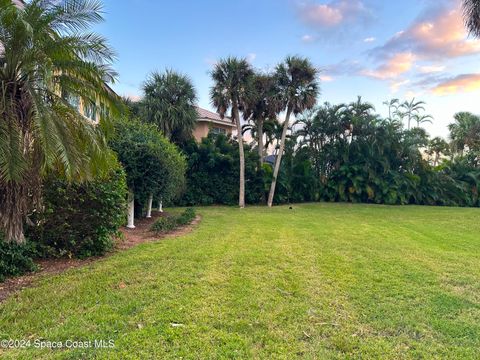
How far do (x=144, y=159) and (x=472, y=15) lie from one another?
10511 millimetres

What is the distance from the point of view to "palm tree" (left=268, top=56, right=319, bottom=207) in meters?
17.1

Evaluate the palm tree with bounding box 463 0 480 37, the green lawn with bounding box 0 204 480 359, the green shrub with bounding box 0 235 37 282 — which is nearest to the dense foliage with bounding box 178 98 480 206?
the palm tree with bounding box 463 0 480 37

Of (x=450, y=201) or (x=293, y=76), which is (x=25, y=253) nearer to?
(x=293, y=76)

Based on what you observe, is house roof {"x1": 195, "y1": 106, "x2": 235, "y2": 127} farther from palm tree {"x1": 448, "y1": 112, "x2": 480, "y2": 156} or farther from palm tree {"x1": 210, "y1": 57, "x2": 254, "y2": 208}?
palm tree {"x1": 448, "y1": 112, "x2": 480, "y2": 156}

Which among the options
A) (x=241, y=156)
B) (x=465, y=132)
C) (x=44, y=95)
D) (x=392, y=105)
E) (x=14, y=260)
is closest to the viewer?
(x=44, y=95)

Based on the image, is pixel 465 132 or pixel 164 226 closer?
pixel 164 226

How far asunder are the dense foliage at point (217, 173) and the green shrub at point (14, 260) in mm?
13753

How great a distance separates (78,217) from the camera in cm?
607

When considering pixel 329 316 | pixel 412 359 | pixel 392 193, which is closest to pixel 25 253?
pixel 329 316

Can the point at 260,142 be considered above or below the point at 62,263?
above

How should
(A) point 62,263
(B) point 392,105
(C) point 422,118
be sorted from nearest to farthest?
(A) point 62,263 < (B) point 392,105 < (C) point 422,118

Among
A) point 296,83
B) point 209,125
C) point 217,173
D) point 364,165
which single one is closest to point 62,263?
point 217,173

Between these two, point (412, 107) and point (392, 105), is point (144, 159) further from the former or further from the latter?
point (412, 107)

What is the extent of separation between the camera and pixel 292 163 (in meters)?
20.9
